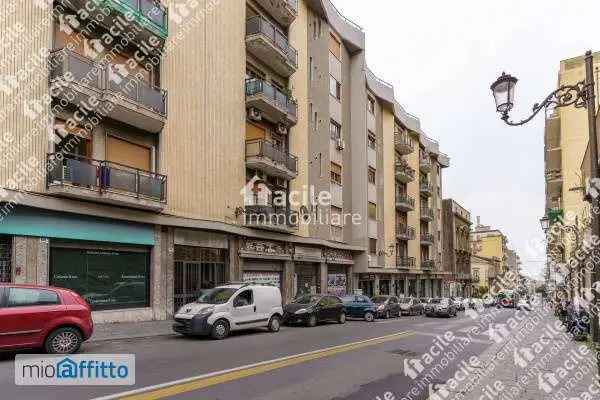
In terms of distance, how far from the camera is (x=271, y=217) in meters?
26.7

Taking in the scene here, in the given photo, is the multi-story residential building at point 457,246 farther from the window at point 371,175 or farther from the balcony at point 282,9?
the balcony at point 282,9

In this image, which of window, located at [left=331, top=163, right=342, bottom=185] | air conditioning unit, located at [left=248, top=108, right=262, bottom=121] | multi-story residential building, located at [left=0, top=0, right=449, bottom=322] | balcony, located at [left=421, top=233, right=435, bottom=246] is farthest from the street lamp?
balcony, located at [left=421, top=233, right=435, bottom=246]

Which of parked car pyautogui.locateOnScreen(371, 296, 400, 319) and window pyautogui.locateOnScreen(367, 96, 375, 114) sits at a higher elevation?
window pyautogui.locateOnScreen(367, 96, 375, 114)

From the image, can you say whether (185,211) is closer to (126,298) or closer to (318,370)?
(126,298)

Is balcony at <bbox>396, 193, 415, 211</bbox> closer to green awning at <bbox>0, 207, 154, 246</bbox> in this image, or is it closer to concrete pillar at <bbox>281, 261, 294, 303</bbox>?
concrete pillar at <bbox>281, 261, 294, 303</bbox>

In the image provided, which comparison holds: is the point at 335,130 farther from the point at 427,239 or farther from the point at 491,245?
the point at 491,245

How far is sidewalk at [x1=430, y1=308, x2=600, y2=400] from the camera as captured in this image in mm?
8133

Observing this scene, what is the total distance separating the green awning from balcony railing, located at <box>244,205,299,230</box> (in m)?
6.50

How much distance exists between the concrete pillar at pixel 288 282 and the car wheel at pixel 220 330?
13.1 metres

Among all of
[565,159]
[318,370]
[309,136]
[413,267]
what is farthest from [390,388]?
[413,267]

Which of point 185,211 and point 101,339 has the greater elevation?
point 185,211

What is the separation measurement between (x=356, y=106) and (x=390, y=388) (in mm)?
33333

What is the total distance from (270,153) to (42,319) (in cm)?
1751

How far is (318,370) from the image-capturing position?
10.4 meters
